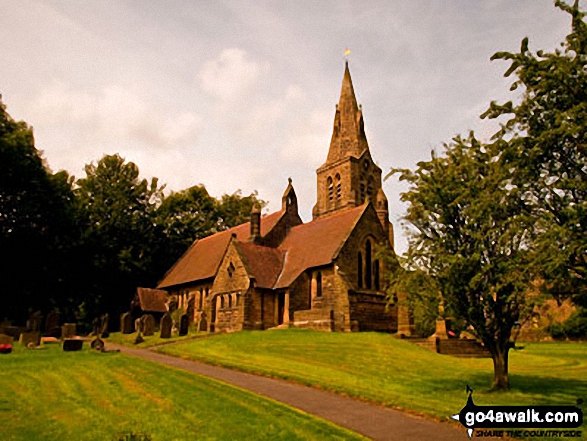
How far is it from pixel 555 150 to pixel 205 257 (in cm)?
3707

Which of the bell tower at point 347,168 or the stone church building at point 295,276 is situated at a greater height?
the bell tower at point 347,168

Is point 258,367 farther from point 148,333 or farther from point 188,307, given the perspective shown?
point 188,307

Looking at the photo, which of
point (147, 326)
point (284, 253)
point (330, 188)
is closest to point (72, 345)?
point (147, 326)

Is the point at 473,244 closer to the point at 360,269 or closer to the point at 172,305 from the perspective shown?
the point at 360,269

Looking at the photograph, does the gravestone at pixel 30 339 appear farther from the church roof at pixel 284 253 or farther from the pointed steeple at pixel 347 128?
the pointed steeple at pixel 347 128

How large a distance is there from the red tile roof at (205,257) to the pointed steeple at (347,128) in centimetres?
1315

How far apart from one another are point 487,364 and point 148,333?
69.5 ft

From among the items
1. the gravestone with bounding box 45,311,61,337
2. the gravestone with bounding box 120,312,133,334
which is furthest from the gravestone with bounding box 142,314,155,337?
the gravestone with bounding box 45,311,61,337

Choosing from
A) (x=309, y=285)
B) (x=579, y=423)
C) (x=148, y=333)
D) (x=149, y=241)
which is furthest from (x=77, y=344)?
(x=149, y=241)

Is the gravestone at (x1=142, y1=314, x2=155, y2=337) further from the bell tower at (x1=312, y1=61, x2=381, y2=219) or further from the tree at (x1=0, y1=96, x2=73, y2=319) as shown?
the bell tower at (x1=312, y1=61, x2=381, y2=219)

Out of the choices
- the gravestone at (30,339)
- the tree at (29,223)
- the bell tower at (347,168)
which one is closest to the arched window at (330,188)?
the bell tower at (347,168)

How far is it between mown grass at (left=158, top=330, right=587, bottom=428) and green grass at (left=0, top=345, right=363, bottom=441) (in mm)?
2969

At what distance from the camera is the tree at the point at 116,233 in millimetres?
48438

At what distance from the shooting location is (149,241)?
53500 millimetres
